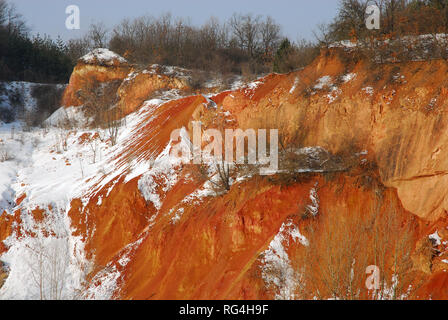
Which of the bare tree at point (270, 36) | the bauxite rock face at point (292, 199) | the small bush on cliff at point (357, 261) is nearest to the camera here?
the small bush on cliff at point (357, 261)

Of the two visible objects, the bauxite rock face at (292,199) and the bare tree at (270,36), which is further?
the bare tree at (270,36)

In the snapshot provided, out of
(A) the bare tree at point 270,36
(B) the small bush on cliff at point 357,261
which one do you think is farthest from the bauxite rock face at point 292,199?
(A) the bare tree at point 270,36

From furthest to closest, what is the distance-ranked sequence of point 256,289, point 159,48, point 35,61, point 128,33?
point 128,33 < point 35,61 < point 159,48 < point 256,289

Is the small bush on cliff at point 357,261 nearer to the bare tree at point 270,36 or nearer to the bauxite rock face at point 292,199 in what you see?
the bauxite rock face at point 292,199

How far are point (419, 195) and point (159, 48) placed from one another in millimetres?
44168

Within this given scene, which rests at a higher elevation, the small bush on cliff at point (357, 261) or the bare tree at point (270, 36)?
the bare tree at point (270, 36)

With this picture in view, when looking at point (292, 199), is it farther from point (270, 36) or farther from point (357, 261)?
point (270, 36)

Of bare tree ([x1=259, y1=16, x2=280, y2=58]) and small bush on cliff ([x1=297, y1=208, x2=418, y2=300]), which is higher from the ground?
bare tree ([x1=259, y1=16, x2=280, y2=58])

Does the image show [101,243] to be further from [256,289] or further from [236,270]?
[256,289]

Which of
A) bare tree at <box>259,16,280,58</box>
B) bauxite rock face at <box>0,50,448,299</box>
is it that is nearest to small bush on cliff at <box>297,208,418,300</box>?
bauxite rock face at <box>0,50,448,299</box>

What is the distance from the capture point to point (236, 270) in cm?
1330

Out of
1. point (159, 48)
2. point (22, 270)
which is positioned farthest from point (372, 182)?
point (159, 48)

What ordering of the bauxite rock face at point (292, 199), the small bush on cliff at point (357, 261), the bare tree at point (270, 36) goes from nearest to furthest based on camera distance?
1. the small bush on cliff at point (357, 261)
2. the bauxite rock face at point (292, 199)
3. the bare tree at point (270, 36)

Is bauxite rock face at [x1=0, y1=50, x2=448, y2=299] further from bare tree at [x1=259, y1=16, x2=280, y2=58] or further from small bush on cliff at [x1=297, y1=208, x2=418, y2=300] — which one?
bare tree at [x1=259, y1=16, x2=280, y2=58]
